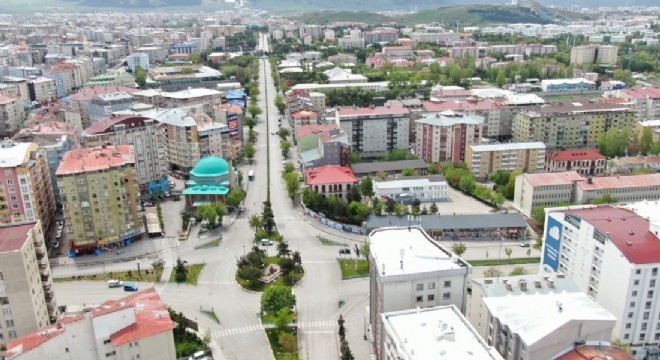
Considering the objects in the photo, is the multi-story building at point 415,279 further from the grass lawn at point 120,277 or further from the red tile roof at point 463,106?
the red tile roof at point 463,106

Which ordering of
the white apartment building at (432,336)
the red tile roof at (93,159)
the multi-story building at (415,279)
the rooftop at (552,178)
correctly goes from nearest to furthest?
the white apartment building at (432,336) < the multi-story building at (415,279) < the red tile roof at (93,159) < the rooftop at (552,178)

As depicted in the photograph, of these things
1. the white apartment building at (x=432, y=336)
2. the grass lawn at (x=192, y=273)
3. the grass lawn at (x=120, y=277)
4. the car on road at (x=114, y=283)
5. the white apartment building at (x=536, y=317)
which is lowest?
the grass lawn at (x=192, y=273)

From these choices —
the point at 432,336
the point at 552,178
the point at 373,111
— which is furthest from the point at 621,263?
the point at 373,111

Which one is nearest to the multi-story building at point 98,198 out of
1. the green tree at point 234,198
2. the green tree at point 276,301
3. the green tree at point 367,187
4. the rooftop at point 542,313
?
the green tree at point 234,198

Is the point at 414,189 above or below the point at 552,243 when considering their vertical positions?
below

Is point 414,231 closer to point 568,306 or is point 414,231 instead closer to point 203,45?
point 568,306

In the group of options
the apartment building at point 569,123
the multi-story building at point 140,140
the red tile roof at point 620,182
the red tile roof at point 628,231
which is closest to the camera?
the red tile roof at point 628,231

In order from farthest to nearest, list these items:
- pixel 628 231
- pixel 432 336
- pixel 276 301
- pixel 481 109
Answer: pixel 481 109, pixel 276 301, pixel 628 231, pixel 432 336

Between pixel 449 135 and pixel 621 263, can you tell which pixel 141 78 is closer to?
pixel 449 135

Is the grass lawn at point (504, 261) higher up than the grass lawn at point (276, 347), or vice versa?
the grass lawn at point (276, 347)
